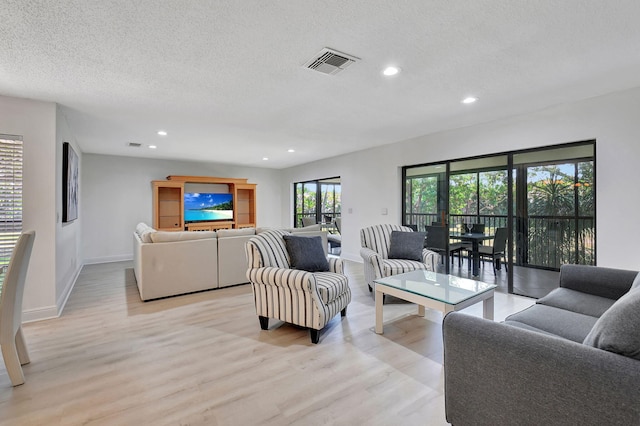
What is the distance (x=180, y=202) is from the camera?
718 cm

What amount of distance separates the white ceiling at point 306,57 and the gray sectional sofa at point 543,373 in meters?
1.73

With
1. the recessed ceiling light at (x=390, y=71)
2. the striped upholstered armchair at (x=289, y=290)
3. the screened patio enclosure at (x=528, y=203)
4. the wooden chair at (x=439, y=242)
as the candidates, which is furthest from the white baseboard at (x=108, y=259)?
the recessed ceiling light at (x=390, y=71)

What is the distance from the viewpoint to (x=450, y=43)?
2.13 metres

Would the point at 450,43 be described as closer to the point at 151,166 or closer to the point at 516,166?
the point at 516,166

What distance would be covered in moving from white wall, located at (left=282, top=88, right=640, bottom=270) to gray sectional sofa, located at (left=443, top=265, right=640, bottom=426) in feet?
7.17

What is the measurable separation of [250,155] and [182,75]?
414cm

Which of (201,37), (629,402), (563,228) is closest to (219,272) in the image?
(201,37)

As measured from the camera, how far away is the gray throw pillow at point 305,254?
3139 mm

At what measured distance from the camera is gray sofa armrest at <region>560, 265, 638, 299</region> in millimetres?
2232

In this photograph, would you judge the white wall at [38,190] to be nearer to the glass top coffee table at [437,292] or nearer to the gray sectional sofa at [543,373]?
the glass top coffee table at [437,292]

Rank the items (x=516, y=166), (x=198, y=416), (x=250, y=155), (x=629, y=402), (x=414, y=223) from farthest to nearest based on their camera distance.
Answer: (x=250, y=155) → (x=414, y=223) → (x=516, y=166) → (x=198, y=416) → (x=629, y=402)

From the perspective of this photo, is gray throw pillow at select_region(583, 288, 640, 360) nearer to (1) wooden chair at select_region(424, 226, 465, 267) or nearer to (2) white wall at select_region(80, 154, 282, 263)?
(1) wooden chair at select_region(424, 226, 465, 267)

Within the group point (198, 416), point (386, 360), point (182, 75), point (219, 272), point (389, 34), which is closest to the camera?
point (198, 416)

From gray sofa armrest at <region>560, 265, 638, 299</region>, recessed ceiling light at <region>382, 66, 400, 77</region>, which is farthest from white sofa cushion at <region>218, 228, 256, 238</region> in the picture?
gray sofa armrest at <region>560, 265, 638, 299</region>
